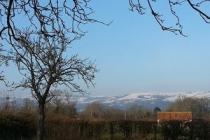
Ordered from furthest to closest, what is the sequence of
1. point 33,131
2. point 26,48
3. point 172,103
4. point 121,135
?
1. point 172,103
2. point 121,135
3. point 33,131
4. point 26,48

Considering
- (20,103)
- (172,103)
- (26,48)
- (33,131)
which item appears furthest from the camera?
(172,103)

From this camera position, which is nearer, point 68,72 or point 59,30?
point 59,30

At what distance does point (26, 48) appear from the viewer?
7328 mm

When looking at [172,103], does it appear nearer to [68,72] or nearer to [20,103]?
[20,103]

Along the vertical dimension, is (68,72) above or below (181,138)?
above

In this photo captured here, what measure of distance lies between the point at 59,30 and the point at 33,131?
2774 centimetres

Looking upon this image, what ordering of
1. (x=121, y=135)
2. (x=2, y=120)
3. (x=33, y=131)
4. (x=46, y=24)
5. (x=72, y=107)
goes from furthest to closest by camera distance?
(x=72, y=107) → (x=121, y=135) → (x=33, y=131) → (x=2, y=120) → (x=46, y=24)

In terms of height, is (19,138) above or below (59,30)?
below

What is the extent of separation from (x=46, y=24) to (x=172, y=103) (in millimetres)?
79185

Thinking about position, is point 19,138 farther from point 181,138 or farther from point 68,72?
point 181,138

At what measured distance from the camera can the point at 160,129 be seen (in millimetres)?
37281

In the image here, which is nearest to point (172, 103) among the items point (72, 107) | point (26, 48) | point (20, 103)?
point (72, 107)

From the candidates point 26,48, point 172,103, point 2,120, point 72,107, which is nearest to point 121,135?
point 2,120

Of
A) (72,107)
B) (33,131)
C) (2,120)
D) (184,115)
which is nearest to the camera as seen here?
(2,120)
